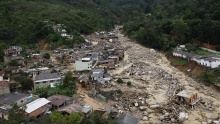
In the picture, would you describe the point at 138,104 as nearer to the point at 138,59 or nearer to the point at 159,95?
the point at 159,95

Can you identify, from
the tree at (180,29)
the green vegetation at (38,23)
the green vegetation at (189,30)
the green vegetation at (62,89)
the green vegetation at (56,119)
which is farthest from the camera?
the green vegetation at (38,23)

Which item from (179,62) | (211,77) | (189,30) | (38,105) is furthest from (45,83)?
(189,30)

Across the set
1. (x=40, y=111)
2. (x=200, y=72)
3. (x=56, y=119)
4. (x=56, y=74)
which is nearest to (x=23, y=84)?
(x=56, y=74)

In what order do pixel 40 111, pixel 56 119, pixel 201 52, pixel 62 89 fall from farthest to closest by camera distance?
pixel 201 52 → pixel 62 89 → pixel 40 111 → pixel 56 119

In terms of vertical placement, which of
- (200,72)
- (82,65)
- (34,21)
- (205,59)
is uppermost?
(34,21)

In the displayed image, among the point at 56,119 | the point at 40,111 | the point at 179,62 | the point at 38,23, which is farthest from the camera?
the point at 38,23

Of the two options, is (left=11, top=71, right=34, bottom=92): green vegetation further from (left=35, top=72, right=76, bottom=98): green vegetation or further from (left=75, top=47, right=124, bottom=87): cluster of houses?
(left=75, top=47, right=124, bottom=87): cluster of houses

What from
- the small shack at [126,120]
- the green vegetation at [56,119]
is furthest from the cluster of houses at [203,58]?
the green vegetation at [56,119]

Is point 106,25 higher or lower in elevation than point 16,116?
higher

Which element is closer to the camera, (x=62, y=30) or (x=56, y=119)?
(x=56, y=119)

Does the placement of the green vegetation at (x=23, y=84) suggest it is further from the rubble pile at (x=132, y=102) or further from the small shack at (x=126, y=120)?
the small shack at (x=126, y=120)

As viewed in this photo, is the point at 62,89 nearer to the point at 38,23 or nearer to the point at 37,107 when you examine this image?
the point at 37,107
